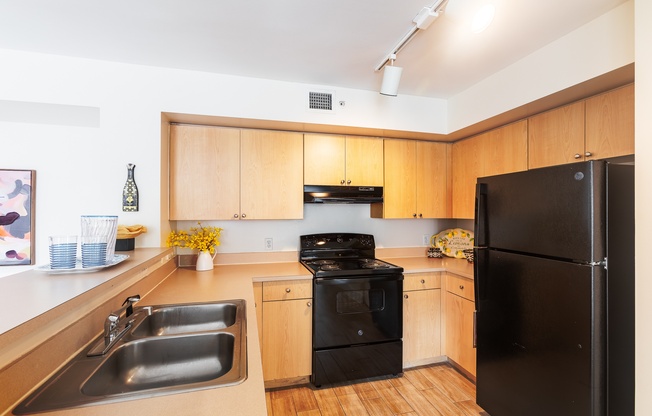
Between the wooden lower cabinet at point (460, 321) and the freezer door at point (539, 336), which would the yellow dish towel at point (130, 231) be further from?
the wooden lower cabinet at point (460, 321)

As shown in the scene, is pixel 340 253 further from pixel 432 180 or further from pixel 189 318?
pixel 189 318

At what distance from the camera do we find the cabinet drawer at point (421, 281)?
2518mm

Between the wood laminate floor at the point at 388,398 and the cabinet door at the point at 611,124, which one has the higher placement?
the cabinet door at the point at 611,124

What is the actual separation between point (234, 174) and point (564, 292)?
222cm

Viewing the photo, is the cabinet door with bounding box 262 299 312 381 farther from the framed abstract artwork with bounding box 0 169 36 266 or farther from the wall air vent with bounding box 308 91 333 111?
the framed abstract artwork with bounding box 0 169 36 266

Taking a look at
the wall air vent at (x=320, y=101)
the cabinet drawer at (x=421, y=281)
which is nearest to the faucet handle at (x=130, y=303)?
the wall air vent at (x=320, y=101)

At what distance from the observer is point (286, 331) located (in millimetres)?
2275

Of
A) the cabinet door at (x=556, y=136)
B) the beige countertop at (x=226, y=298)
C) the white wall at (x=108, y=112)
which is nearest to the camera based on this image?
the beige countertop at (x=226, y=298)

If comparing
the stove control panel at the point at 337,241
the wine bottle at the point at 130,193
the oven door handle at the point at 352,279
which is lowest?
the oven door handle at the point at 352,279

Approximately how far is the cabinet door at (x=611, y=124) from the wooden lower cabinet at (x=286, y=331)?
1.99 metres

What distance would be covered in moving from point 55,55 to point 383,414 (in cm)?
319

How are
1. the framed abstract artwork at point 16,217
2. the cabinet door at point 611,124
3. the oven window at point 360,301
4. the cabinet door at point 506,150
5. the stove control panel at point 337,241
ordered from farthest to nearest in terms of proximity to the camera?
the stove control panel at point 337,241 < the oven window at point 360,301 < the cabinet door at point 506,150 < the framed abstract artwork at point 16,217 < the cabinet door at point 611,124

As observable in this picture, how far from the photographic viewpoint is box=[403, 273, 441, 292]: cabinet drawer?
8.26 ft

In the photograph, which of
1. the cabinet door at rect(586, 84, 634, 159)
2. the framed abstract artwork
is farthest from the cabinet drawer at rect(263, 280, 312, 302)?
the cabinet door at rect(586, 84, 634, 159)
